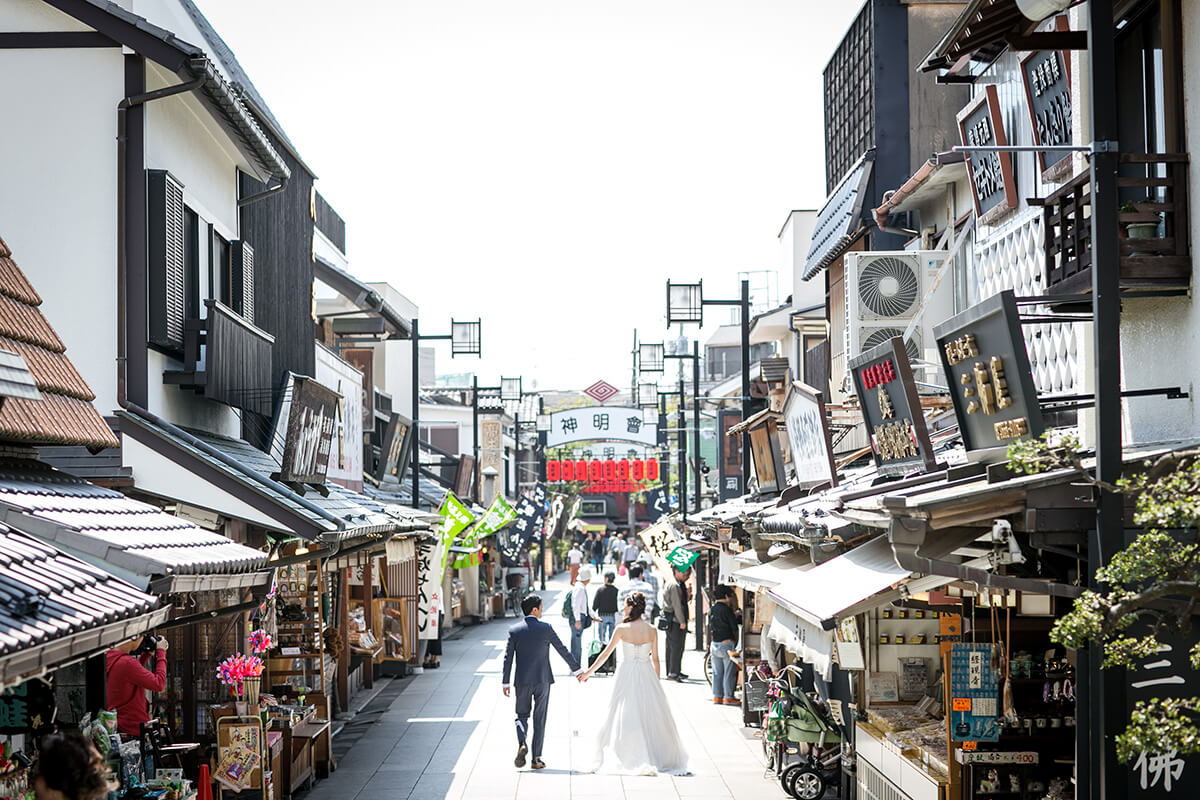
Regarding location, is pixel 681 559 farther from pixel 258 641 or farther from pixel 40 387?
pixel 40 387

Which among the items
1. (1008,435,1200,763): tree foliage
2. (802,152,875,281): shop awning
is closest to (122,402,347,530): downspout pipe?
(1008,435,1200,763): tree foliage

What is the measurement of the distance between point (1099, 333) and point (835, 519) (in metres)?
3.43

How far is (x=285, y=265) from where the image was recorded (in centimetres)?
1891

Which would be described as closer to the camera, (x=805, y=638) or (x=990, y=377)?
(x=990, y=377)

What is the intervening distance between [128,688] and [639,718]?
652 centimetres

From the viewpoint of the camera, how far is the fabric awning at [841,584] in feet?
28.2

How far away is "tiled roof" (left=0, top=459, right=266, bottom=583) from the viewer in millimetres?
7660

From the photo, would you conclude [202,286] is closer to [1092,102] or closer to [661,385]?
[1092,102]

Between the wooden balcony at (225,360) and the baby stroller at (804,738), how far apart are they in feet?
22.6

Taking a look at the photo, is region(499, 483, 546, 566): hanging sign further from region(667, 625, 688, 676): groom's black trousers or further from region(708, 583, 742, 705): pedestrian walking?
region(708, 583, 742, 705): pedestrian walking

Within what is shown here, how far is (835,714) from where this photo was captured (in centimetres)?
1441

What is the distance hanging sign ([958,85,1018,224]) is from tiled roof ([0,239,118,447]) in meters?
7.93

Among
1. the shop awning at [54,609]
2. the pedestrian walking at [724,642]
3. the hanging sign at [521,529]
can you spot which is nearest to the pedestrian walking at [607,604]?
the pedestrian walking at [724,642]

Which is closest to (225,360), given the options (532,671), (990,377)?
(532,671)
